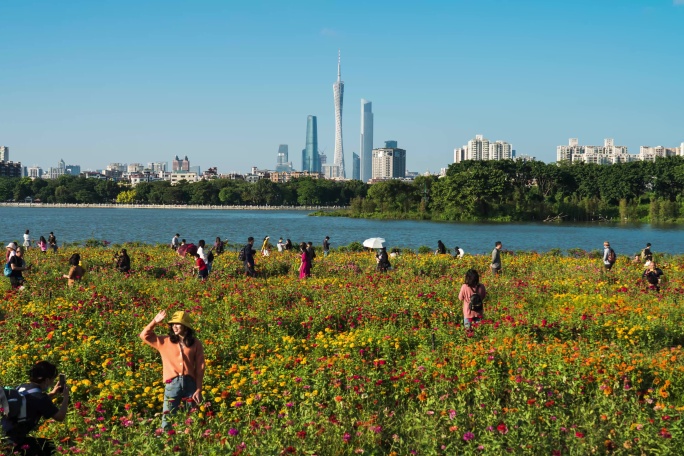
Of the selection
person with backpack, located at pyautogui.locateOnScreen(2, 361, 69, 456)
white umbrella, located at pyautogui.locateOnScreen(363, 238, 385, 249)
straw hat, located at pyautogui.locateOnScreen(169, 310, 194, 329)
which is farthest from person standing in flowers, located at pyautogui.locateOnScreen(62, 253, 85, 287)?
white umbrella, located at pyautogui.locateOnScreen(363, 238, 385, 249)

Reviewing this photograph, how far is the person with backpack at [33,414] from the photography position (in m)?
6.33

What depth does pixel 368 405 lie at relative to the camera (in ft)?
26.8

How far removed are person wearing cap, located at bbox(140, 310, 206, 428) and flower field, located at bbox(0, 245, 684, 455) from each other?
307 mm

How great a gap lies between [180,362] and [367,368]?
2.90 meters

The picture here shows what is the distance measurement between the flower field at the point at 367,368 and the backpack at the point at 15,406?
1.95 feet

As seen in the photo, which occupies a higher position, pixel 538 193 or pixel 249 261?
pixel 538 193

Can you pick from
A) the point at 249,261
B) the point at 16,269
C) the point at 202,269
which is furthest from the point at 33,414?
the point at 249,261

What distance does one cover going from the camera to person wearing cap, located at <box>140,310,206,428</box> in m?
7.58

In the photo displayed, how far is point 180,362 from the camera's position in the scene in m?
7.61

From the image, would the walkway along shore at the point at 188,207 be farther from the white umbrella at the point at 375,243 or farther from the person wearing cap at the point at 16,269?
the person wearing cap at the point at 16,269

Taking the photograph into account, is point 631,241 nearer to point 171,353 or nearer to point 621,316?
point 621,316

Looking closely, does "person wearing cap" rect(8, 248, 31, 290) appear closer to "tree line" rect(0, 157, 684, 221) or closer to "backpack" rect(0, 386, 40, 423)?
"backpack" rect(0, 386, 40, 423)

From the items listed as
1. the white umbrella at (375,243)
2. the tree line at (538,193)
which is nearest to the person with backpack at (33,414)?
the white umbrella at (375,243)

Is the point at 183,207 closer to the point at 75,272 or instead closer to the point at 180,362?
the point at 75,272
